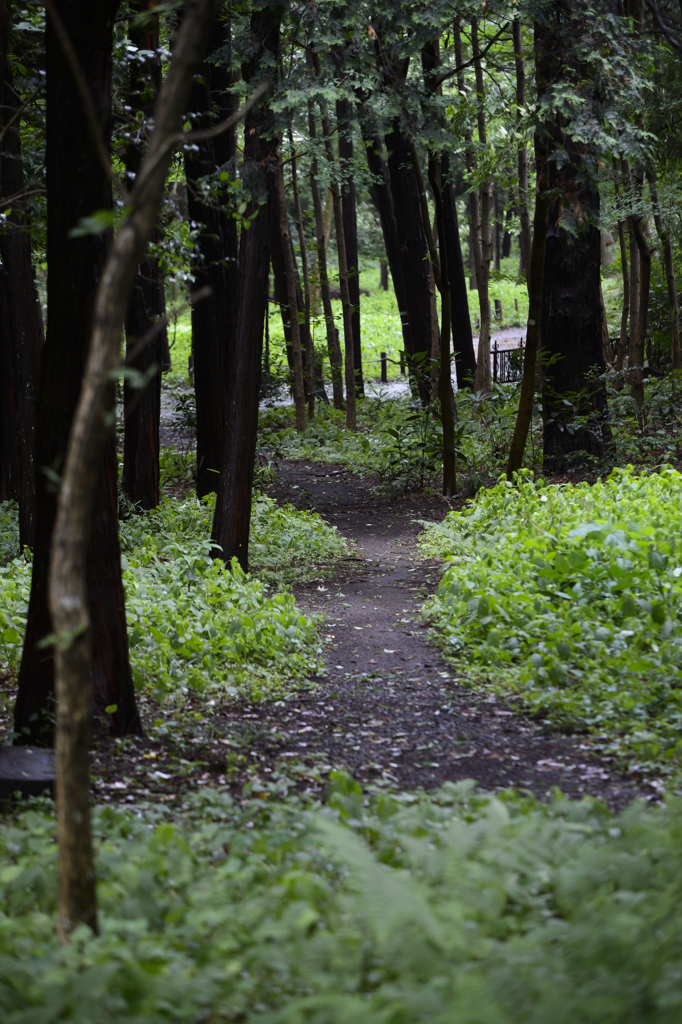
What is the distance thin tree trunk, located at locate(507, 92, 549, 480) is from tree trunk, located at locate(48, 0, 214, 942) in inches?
295

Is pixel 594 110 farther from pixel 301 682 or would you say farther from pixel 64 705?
pixel 64 705

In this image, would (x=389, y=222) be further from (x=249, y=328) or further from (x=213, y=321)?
(x=249, y=328)

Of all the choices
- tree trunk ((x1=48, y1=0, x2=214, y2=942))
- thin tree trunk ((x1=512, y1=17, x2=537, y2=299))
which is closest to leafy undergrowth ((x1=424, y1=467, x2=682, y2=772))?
tree trunk ((x1=48, y1=0, x2=214, y2=942))

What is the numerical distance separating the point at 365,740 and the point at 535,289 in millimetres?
6609

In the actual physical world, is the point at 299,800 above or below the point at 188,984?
below

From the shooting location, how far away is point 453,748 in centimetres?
461

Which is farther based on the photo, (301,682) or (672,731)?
(301,682)

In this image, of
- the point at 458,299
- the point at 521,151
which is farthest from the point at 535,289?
the point at 458,299

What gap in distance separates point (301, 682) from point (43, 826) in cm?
278

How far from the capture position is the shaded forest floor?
4137mm

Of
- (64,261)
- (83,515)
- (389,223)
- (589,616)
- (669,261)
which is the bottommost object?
(589,616)

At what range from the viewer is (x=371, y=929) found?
7.23ft

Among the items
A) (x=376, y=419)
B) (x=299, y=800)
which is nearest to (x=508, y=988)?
(x=299, y=800)

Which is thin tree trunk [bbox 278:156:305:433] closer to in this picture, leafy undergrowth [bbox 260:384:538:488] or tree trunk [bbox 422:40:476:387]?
leafy undergrowth [bbox 260:384:538:488]
